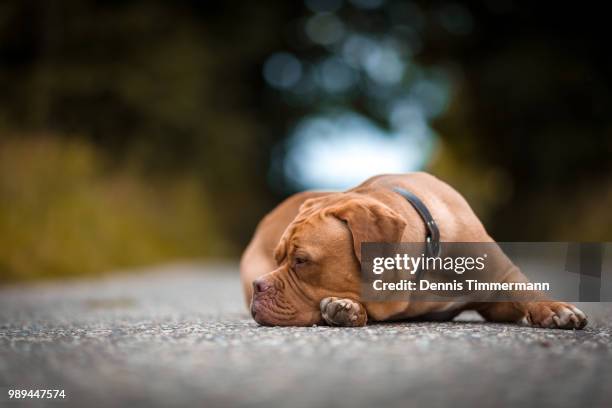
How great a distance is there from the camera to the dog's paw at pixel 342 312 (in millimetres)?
3850

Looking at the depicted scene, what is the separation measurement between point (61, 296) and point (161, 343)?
13.3 ft

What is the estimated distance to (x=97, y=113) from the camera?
564 inches

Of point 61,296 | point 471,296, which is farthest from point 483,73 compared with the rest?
point 471,296

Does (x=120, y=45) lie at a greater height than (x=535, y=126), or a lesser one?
greater

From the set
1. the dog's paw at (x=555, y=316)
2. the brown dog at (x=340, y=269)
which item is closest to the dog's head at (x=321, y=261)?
the brown dog at (x=340, y=269)

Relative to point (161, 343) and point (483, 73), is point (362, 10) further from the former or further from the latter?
point (161, 343)

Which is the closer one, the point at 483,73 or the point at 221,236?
the point at 483,73

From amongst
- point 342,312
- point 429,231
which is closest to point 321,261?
point 342,312

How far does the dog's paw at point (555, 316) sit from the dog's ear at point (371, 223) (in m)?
0.88

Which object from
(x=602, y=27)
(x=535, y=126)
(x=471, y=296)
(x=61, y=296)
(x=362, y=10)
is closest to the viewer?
(x=471, y=296)

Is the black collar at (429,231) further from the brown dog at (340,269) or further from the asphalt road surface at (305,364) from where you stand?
the asphalt road surface at (305,364)

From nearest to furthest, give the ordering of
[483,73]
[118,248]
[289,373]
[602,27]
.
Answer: [289,373] → [118,248] → [602,27] → [483,73]

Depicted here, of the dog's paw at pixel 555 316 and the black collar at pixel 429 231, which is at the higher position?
the black collar at pixel 429 231

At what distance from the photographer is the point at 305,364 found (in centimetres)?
280
